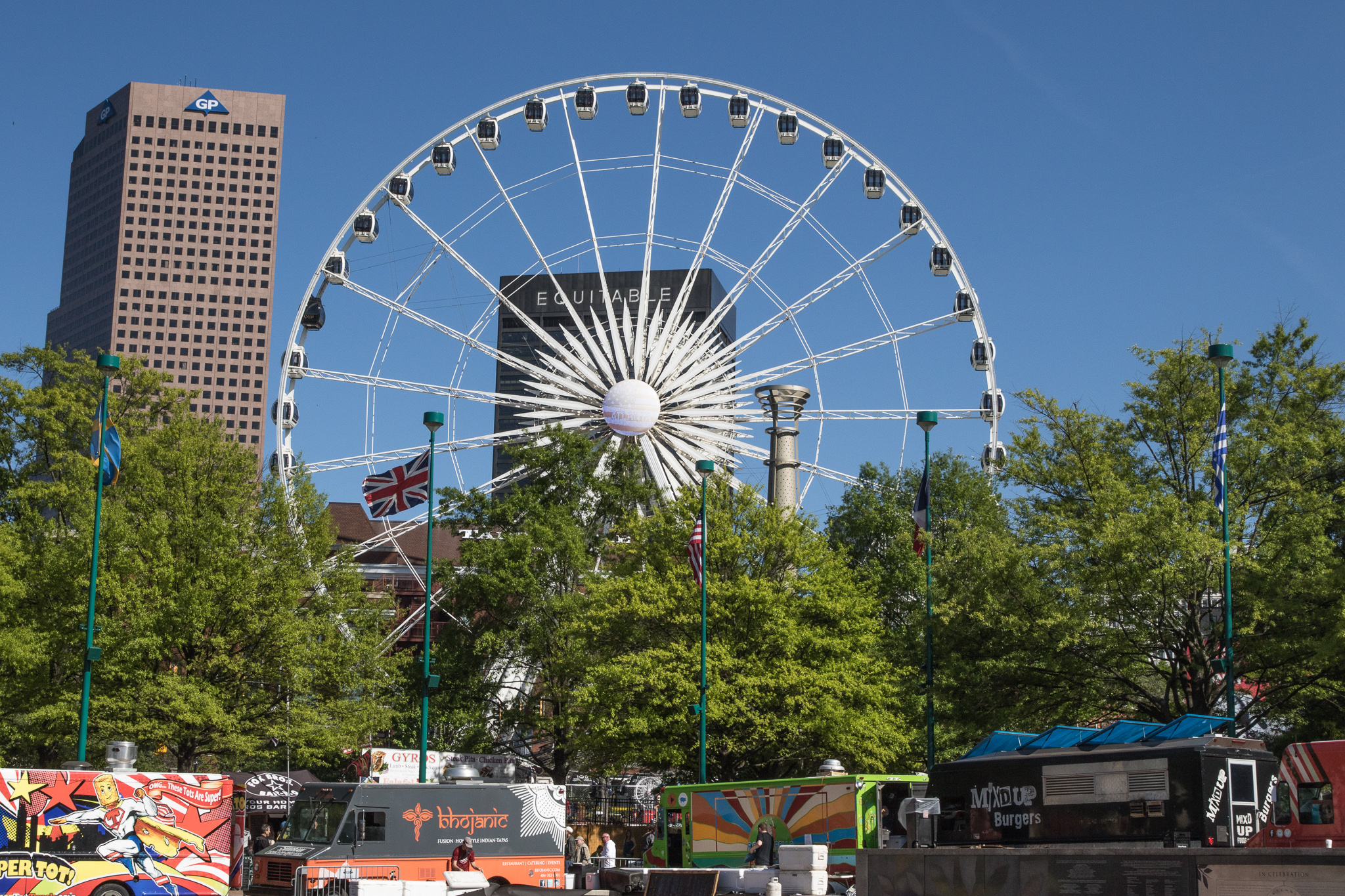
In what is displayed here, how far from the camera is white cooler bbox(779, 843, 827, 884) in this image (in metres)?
20.2

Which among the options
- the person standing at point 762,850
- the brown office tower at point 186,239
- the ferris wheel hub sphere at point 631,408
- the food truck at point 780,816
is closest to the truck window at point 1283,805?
the food truck at point 780,816

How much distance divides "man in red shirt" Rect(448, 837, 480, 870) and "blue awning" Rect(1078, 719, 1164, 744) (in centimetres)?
1000

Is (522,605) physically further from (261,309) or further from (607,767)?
(261,309)

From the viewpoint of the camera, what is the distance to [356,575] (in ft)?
124

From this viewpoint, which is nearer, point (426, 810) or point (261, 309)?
point (426, 810)

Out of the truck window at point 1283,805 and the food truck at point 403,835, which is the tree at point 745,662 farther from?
the truck window at point 1283,805

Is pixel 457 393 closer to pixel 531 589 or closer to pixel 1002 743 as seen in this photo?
pixel 531 589

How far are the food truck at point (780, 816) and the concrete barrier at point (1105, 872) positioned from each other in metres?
7.40

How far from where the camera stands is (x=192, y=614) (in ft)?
107

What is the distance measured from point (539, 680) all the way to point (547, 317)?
395 feet

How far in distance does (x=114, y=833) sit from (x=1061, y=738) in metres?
14.7

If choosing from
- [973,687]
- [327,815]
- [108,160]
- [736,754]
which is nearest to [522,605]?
[736,754]

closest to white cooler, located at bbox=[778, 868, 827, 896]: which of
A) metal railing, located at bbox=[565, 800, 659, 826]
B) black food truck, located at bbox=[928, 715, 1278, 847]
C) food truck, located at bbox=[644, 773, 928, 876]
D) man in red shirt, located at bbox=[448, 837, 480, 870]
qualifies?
food truck, located at bbox=[644, 773, 928, 876]

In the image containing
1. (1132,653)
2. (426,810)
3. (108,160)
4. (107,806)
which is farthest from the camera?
(108,160)
